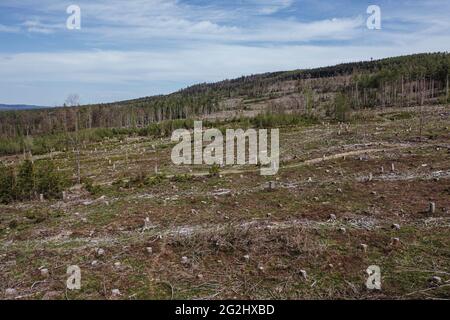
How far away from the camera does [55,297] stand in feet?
33.6

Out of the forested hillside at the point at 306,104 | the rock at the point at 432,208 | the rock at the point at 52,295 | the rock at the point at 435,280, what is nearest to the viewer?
the rock at the point at 435,280

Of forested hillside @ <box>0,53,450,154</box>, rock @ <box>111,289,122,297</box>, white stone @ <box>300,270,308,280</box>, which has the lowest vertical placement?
rock @ <box>111,289,122,297</box>

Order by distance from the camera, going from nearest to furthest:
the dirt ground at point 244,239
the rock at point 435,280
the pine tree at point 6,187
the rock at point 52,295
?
the rock at point 435,280
the rock at point 52,295
the dirt ground at point 244,239
the pine tree at point 6,187

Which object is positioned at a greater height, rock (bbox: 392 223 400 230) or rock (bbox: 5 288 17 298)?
rock (bbox: 392 223 400 230)

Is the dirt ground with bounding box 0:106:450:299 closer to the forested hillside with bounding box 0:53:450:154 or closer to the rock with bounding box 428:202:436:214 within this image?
the rock with bounding box 428:202:436:214

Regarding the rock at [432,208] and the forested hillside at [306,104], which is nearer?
the rock at [432,208]

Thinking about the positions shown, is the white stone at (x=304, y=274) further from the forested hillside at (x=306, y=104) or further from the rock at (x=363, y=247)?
the forested hillside at (x=306, y=104)

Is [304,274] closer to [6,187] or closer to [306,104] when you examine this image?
[6,187]

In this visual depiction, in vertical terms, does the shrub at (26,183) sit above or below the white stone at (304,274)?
above

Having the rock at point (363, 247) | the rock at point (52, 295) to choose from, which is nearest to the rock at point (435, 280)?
the rock at point (363, 247)

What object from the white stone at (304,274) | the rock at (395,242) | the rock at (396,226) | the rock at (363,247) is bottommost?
the white stone at (304,274)

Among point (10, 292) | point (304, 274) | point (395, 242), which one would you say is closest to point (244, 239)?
point (304, 274)

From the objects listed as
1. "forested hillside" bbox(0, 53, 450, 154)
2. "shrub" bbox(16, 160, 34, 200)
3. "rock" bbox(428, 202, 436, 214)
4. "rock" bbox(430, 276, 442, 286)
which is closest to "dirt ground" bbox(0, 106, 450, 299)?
"rock" bbox(430, 276, 442, 286)
